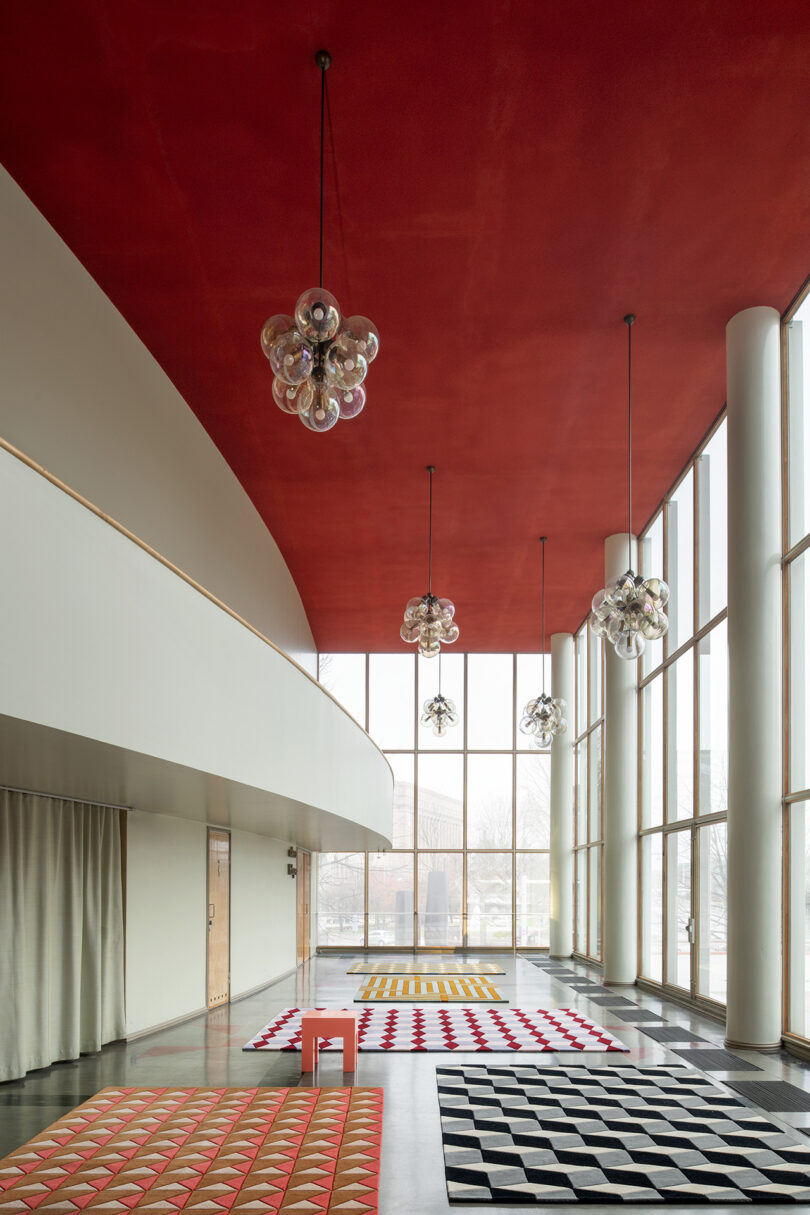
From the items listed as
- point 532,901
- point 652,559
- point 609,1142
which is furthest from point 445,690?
point 609,1142

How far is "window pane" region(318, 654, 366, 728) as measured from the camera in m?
23.3

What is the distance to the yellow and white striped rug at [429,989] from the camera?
44.2 ft

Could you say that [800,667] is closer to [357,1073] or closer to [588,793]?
[357,1073]

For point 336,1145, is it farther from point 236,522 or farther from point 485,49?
point 236,522

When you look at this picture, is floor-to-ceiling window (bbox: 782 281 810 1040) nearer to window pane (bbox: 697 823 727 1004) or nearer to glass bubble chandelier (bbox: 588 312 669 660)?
glass bubble chandelier (bbox: 588 312 669 660)

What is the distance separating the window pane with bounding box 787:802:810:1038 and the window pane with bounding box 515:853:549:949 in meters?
13.2

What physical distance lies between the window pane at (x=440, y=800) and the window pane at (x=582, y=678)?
3.24 m

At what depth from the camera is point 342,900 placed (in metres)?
22.8

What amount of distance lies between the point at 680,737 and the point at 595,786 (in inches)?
244

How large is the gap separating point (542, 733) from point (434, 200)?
32.4 ft

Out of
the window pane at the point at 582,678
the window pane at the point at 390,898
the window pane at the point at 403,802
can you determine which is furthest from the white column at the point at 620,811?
the window pane at the point at 403,802

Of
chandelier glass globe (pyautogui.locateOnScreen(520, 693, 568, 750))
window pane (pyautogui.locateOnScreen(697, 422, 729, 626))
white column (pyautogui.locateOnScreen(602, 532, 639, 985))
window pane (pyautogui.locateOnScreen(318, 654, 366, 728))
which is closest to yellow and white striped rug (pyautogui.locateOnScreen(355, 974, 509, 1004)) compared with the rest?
white column (pyautogui.locateOnScreen(602, 532, 639, 985))

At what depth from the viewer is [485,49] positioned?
248 inches

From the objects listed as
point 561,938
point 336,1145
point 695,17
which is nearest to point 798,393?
point 695,17
